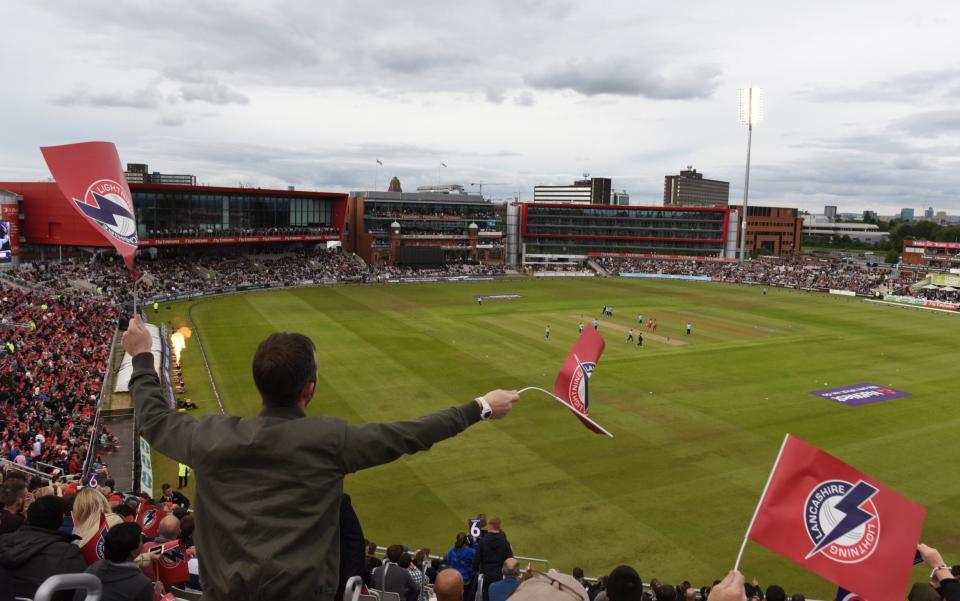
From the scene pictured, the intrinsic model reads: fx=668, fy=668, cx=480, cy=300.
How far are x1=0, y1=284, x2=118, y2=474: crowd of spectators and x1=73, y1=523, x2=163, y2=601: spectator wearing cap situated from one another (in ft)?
54.0

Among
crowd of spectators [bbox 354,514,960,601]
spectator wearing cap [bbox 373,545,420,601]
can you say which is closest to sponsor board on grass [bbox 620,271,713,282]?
crowd of spectators [bbox 354,514,960,601]

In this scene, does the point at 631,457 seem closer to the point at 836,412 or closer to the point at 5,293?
the point at 836,412

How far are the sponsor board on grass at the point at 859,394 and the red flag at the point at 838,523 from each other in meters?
30.5

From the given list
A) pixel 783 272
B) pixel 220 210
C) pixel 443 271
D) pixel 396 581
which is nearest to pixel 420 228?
pixel 443 271

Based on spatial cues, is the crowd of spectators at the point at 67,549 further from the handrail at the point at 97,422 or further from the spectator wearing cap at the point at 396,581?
the handrail at the point at 97,422

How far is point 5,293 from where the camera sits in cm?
4538

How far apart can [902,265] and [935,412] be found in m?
85.9

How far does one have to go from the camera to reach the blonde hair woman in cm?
633

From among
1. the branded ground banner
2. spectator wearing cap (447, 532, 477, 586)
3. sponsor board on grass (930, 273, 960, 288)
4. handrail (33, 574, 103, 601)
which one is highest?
handrail (33, 574, 103, 601)

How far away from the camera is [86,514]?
6.46 m

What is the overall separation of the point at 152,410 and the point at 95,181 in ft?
20.6

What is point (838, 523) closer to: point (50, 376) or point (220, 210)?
point (50, 376)

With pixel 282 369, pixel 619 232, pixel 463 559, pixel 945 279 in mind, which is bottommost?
pixel 463 559

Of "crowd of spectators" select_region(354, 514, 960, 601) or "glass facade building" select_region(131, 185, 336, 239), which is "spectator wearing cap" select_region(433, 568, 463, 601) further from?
"glass facade building" select_region(131, 185, 336, 239)
